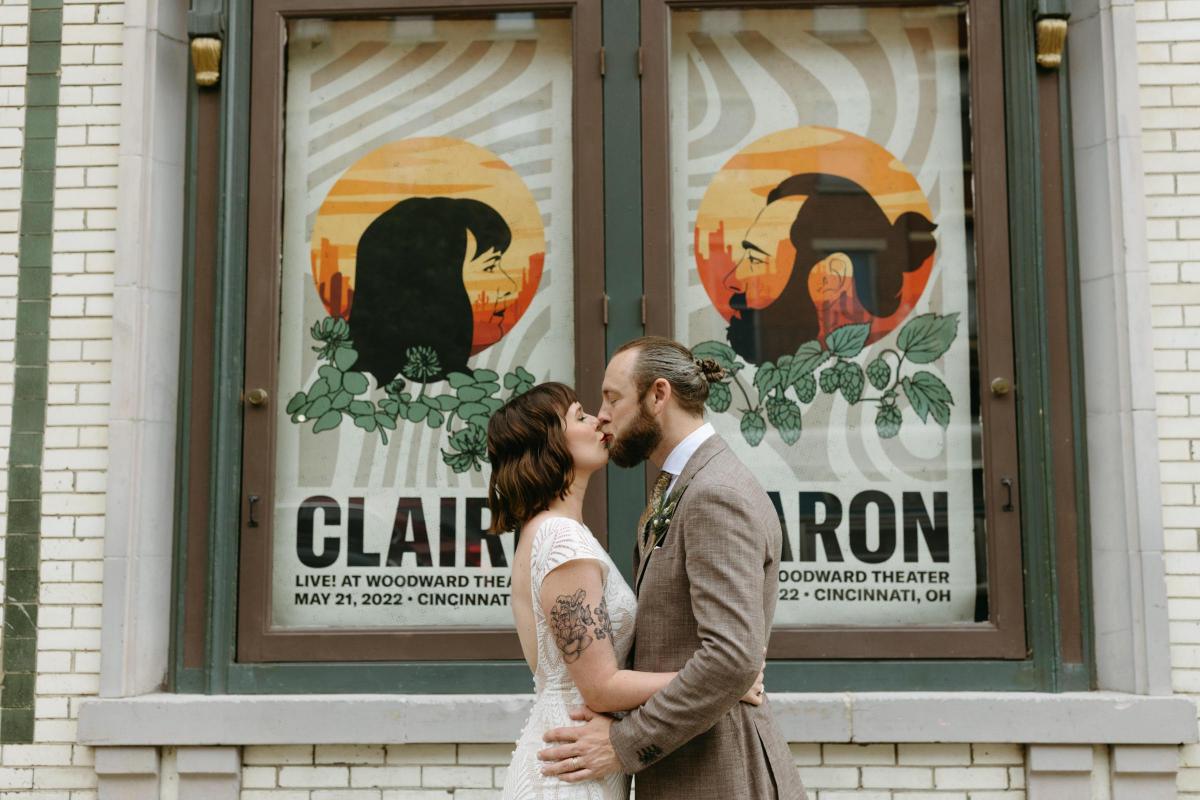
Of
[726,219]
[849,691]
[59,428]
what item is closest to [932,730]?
[849,691]

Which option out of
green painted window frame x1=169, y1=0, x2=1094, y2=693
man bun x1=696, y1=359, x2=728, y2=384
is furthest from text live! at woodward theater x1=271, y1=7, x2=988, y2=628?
man bun x1=696, y1=359, x2=728, y2=384

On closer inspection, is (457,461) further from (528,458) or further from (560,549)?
(560,549)

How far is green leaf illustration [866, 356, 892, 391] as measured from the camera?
15.6 ft

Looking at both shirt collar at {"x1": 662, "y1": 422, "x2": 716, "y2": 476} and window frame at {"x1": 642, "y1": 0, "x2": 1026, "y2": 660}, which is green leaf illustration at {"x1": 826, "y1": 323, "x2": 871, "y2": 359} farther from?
shirt collar at {"x1": 662, "y1": 422, "x2": 716, "y2": 476}

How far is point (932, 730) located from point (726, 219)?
2.20m

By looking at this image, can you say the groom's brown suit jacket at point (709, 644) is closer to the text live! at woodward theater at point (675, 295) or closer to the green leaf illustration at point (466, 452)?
the text live! at woodward theater at point (675, 295)

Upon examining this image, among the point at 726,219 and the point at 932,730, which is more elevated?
the point at 726,219

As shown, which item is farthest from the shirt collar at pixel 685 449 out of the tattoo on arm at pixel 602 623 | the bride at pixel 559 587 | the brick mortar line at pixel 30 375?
the brick mortar line at pixel 30 375

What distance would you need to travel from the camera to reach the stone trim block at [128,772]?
14.2 feet

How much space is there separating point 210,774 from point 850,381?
297 centimetres

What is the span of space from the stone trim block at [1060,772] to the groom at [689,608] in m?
1.92

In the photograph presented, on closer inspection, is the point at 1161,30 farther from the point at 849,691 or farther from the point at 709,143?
the point at 849,691

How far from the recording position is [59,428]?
14.9 ft

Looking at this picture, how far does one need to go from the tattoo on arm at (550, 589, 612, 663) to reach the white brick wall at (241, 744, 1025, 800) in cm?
187
